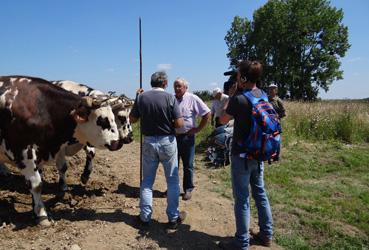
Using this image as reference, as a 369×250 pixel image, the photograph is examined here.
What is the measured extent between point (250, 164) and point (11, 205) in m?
3.70

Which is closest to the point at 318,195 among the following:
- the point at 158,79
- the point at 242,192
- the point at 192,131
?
the point at 192,131

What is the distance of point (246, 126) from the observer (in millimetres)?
4117

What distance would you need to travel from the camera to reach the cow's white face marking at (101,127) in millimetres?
5332

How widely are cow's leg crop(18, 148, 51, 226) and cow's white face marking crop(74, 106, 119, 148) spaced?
79 centimetres

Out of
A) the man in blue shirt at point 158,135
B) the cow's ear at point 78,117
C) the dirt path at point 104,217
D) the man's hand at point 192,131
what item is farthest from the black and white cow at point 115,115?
the man in blue shirt at point 158,135

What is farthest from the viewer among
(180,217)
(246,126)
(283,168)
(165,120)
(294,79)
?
(294,79)

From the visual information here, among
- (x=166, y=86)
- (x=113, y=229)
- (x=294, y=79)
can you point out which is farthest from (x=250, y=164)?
(x=294, y=79)

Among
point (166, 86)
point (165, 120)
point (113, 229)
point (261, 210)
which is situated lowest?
point (113, 229)

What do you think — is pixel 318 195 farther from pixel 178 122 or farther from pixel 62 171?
pixel 62 171

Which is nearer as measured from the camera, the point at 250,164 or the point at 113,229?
the point at 250,164

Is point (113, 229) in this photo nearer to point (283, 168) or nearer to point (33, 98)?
point (33, 98)

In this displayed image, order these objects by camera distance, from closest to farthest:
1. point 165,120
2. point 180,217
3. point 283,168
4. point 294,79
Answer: point 165,120 → point 180,217 → point 283,168 → point 294,79

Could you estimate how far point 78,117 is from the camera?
5.21 m

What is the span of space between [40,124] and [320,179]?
569 cm
